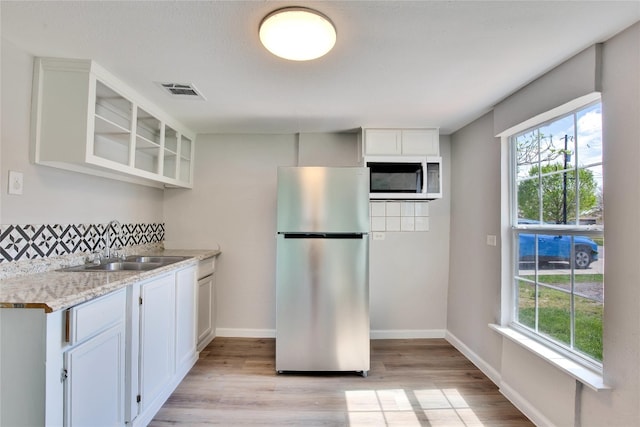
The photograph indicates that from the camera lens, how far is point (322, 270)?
241 centimetres

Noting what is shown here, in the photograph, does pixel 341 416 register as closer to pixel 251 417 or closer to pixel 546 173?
pixel 251 417

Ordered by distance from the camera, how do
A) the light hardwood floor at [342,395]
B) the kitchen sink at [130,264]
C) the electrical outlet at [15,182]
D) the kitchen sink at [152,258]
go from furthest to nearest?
the kitchen sink at [152,258], the kitchen sink at [130,264], the light hardwood floor at [342,395], the electrical outlet at [15,182]

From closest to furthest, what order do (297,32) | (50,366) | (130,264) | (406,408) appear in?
(50,366) → (297,32) → (406,408) → (130,264)

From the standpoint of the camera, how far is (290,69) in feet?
5.80

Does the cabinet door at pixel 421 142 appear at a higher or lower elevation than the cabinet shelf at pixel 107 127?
higher

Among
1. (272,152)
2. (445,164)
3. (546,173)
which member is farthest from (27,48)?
(445,164)

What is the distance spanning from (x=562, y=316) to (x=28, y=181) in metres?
3.23

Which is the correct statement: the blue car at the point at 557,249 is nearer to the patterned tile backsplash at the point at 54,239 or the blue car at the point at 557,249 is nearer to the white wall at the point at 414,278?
the white wall at the point at 414,278

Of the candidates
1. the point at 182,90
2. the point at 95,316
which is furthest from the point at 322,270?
the point at 182,90

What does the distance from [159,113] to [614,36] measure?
2.91 meters

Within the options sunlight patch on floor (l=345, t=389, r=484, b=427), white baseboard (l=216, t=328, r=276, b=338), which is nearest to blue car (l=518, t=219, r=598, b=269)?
sunlight patch on floor (l=345, t=389, r=484, b=427)

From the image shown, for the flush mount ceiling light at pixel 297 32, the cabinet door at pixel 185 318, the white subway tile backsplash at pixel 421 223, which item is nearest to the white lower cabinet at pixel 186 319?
the cabinet door at pixel 185 318

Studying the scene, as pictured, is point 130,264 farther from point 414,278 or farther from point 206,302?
point 414,278

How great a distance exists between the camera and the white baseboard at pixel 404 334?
314 cm
